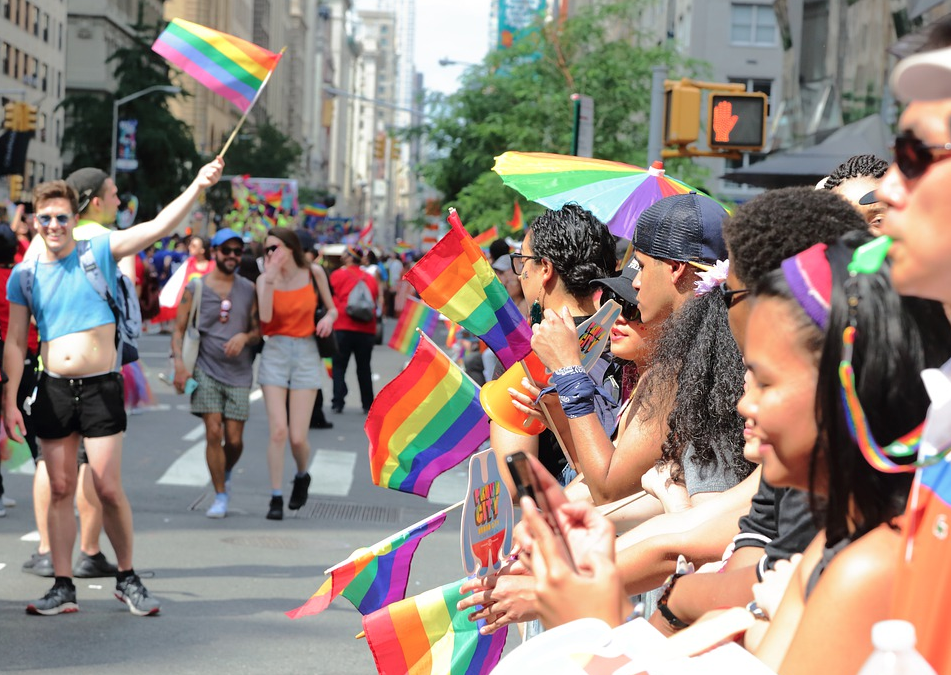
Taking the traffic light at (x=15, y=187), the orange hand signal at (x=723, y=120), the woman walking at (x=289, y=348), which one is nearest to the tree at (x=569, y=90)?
the orange hand signal at (x=723, y=120)

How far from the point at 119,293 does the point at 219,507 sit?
2980 millimetres

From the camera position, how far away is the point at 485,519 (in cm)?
329

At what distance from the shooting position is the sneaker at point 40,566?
7743 millimetres

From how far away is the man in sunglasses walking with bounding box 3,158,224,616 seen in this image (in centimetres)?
692

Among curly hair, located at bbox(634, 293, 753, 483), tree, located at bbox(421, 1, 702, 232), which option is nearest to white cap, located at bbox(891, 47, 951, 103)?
curly hair, located at bbox(634, 293, 753, 483)

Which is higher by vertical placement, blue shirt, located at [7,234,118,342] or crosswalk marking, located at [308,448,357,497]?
blue shirt, located at [7,234,118,342]

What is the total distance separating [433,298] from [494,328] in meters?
0.22

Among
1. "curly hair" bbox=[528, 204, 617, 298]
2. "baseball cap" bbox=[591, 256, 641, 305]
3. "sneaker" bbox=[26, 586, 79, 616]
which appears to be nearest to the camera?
"baseball cap" bbox=[591, 256, 641, 305]

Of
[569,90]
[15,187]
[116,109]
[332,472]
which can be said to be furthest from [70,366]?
[116,109]

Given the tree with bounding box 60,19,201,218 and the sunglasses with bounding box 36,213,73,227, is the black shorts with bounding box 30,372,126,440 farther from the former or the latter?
the tree with bounding box 60,19,201,218

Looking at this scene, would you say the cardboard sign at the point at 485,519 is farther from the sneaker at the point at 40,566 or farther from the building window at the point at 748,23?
the building window at the point at 748,23

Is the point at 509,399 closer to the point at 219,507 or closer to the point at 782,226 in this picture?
the point at 782,226

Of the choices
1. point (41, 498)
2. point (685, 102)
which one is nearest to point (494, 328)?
point (41, 498)

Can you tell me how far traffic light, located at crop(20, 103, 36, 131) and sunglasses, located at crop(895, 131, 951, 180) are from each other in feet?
125
